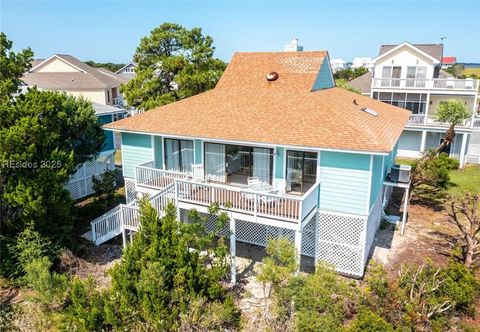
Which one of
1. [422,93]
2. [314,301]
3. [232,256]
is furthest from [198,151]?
[422,93]

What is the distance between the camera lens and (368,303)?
10.9 meters

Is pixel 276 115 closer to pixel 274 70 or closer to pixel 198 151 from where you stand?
pixel 198 151

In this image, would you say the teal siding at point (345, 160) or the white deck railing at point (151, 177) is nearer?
the teal siding at point (345, 160)

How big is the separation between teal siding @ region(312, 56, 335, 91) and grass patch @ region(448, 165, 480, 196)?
1085 cm

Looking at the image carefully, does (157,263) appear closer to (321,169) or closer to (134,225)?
(134,225)

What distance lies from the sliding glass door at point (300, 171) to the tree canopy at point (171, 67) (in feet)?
45.6

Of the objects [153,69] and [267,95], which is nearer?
[267,95]

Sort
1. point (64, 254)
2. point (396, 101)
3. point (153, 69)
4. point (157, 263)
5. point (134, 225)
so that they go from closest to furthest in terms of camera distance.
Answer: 1. point (157, 263)
2. point (64, 254)
3. point (134, 225)
4. point (153, 69)
5. point (396, 101)

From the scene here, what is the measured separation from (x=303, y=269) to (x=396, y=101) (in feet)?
78.6

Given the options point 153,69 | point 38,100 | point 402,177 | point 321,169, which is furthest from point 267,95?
point 153,69

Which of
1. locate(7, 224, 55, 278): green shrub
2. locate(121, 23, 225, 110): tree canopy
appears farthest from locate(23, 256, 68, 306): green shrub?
locate(121, 23, 225, 110): tree canopy

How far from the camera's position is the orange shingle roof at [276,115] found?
13156mm

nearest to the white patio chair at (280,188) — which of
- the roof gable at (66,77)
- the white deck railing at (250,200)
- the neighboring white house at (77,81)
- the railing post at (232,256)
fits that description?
the white deck railing at (250,200)

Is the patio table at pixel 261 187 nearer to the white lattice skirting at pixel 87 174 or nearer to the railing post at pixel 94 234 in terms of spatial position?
the railing post at pixel 94 234
